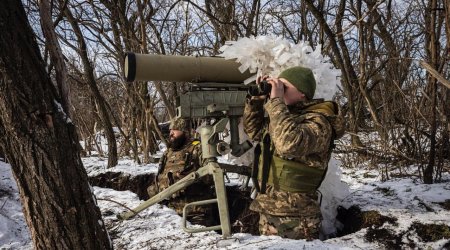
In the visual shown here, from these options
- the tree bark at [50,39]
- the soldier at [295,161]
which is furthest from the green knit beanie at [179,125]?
Answer: the tree bark at [50,39]

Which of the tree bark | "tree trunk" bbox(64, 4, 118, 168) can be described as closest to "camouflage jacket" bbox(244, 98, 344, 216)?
the tree bark

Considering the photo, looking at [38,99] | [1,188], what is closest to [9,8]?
[38,99]

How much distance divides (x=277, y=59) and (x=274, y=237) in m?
1.21

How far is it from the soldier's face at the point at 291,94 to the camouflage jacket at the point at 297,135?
1.3 inches

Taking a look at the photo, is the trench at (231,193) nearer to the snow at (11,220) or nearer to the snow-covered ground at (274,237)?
the snow-covered ground at (274,237)

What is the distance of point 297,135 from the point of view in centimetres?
191

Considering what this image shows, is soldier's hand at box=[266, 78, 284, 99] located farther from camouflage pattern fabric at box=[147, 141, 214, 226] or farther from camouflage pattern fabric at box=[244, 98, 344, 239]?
camouflage pattern fabric at box=[147, 141, 214, 226]

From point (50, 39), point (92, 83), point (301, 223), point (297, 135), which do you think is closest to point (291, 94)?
point (297, 135)

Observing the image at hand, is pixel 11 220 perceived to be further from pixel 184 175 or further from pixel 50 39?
pixel 50 39

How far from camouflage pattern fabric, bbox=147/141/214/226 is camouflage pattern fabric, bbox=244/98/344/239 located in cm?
128

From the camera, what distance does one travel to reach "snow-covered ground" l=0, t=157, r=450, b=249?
192cm

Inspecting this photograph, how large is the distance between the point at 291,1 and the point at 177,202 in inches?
251

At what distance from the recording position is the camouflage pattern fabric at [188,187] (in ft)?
11.5

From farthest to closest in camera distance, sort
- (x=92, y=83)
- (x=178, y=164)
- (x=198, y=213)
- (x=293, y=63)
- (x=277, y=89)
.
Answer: (x=92, y=83) < (x=178, y=164) < (x=198, y=213) < (x=293, y=63) < (x=277, y=89)
